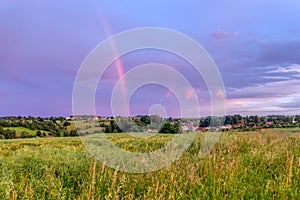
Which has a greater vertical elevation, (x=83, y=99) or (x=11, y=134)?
(x=83, y=99)

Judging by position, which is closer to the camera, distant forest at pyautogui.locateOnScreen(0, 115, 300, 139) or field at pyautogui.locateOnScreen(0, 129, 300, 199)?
field at pyautogui.locateOnScreen(0, 129, 300, 199)

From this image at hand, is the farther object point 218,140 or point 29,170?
point 218,140

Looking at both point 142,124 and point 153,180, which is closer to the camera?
point 153,180

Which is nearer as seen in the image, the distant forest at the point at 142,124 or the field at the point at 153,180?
the field at the point at 153,180

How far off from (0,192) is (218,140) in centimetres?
904

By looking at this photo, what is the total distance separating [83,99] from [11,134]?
32.2 meters

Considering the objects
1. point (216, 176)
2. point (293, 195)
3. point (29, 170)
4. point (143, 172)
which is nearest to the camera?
point (293, 195)

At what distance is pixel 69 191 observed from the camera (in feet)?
20.1

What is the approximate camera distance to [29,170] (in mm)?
7957

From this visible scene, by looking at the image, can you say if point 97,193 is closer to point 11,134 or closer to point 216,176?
point 216,176

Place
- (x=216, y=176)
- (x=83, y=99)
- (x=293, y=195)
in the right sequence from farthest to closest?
(x=83, y=99)
(x=216, y=176)
(x=293, y=195)

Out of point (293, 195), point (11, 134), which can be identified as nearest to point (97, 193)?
point (293, 195)

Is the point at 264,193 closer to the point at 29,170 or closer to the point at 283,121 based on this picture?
the point at 29,170

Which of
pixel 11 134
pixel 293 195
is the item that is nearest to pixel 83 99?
pixel 293 195
